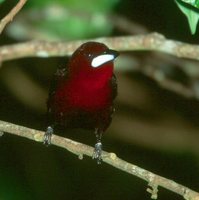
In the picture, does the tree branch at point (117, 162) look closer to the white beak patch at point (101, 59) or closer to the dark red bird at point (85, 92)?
the dark red bird at point (85, 92)

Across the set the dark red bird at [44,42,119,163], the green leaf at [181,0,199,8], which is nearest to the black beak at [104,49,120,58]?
the dark red bird at [44,42,119,163]

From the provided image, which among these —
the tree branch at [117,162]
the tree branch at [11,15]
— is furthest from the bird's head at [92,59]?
the tree branch at [11,15]

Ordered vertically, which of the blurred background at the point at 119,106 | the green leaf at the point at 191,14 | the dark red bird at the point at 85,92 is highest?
the blurred background at the point at 119,106

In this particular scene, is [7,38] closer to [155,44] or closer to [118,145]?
[118,145]

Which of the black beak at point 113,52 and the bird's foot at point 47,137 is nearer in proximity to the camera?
the black beak at point 113,52

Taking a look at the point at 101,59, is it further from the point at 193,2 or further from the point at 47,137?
the point at 193,2

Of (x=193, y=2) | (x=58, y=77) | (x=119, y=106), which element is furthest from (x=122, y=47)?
(x=119, y=106)

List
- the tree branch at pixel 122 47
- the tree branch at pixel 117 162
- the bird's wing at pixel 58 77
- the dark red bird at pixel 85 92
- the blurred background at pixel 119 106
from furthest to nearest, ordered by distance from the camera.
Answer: the blurred background at pixel 119 106
the tree branch at pixel 122 47
the bird's wing at pixel 58 77
the dark red bird at pixel 85 92
the tree branch at pixel 117 162

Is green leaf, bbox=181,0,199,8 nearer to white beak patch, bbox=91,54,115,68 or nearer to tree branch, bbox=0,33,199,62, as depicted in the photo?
white beak patch, bbox=91,54,115,68
